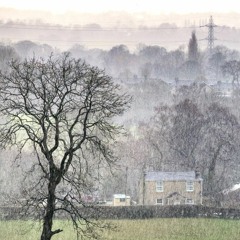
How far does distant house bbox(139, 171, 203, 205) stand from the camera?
36594 millimetres

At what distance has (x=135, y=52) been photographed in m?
149

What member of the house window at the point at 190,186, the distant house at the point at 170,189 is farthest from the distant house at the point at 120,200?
the house window at the point at 190,186

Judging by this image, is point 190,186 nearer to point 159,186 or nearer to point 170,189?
point 170,189

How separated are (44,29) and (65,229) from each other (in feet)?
Answer: 491

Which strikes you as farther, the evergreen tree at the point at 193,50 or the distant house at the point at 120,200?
the evergreen tree at the point at 193,50

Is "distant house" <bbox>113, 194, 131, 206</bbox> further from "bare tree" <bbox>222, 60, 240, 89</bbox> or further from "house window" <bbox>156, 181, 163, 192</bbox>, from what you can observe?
"bare tree" <bbox>222, 60, 240, 89</bbox>

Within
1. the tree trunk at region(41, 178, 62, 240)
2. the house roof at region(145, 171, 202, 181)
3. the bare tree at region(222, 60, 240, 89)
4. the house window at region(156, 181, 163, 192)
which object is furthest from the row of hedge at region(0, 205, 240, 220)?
the bare tree at region(222, 60, 240, 89)

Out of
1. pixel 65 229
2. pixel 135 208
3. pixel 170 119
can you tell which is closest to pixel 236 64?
pixel 170 119

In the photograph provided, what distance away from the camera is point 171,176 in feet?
123

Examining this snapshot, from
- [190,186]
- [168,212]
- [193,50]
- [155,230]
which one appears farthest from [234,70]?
[155,230]

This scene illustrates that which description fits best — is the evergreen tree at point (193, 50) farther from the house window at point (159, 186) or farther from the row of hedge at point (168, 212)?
the row of hedge at point (168, 212)

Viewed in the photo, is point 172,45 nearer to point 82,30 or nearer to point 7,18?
point 82,30

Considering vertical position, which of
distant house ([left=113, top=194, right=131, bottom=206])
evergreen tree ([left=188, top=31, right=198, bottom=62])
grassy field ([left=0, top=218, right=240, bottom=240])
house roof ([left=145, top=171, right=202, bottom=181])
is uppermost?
evergreen tree ([left=188, top=31, right=198, bottom=62])

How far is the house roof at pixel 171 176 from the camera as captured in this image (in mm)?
37094
